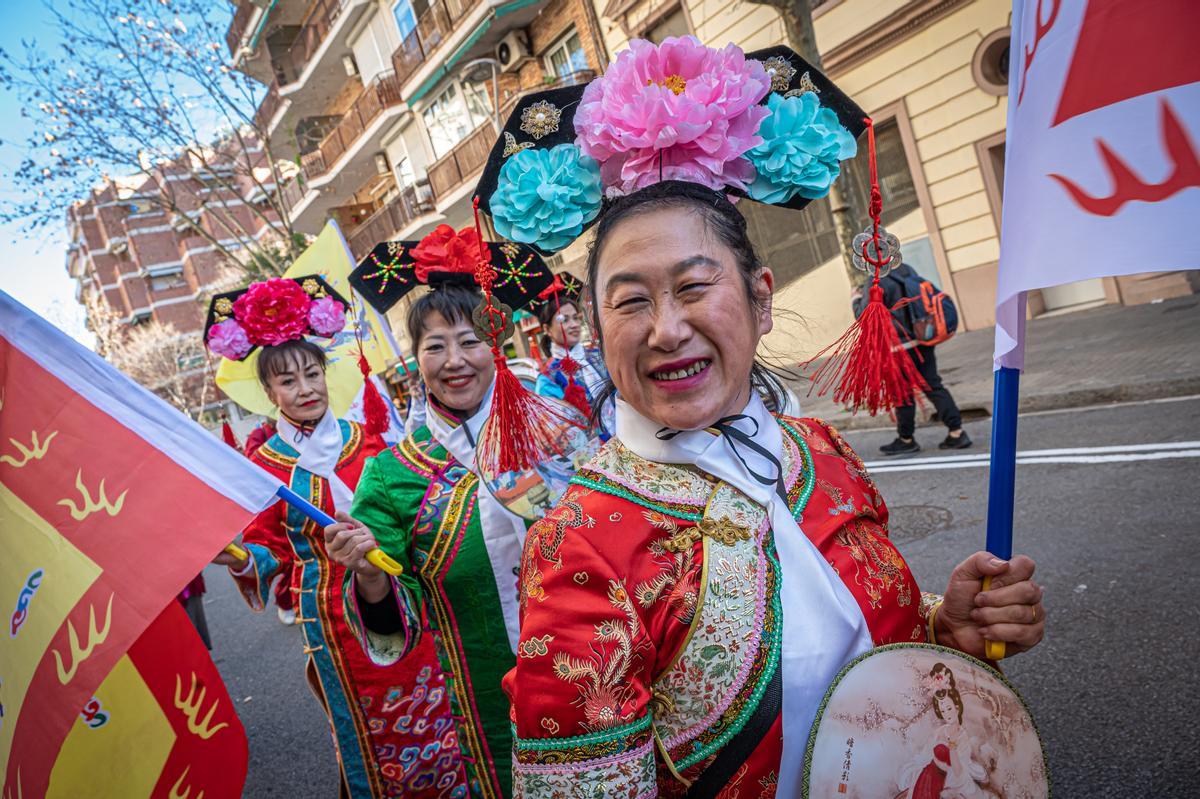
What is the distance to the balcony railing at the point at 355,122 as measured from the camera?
2205 cm

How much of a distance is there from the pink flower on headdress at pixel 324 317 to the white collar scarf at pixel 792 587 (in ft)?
9.77

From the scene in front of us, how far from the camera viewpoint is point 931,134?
11180 mm

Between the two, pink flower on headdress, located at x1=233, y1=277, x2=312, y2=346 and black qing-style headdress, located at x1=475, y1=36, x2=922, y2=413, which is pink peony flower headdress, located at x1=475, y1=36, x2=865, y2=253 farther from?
pink flower on headdress, located at x1=233, y1=277, x2=312, y2=346

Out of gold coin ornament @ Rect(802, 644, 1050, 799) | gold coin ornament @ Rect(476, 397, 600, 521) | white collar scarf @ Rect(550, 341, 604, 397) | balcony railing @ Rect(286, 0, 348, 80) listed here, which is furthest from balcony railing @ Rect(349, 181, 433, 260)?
gold coin ornament @ Rect(802, 644, 1050, 799)

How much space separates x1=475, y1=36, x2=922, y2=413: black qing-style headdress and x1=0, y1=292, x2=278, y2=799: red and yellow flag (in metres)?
0.91

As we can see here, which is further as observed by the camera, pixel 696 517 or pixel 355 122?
pixel 355 122

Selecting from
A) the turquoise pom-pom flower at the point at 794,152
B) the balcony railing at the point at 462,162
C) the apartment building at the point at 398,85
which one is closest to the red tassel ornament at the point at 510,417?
the turquoise pom-pom flower at the point at 794,152

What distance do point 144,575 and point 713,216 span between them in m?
1.39

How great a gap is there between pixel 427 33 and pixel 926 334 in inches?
683

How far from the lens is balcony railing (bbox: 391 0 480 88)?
18266 millimetres

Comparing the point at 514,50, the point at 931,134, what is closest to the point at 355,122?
the point at 514,50

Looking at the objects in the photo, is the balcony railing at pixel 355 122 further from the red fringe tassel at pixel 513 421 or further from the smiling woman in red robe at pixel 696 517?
the smiling woman in red robe at pixel 696 517

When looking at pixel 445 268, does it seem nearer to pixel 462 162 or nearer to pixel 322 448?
pixel 322 448

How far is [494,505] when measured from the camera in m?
2.50
